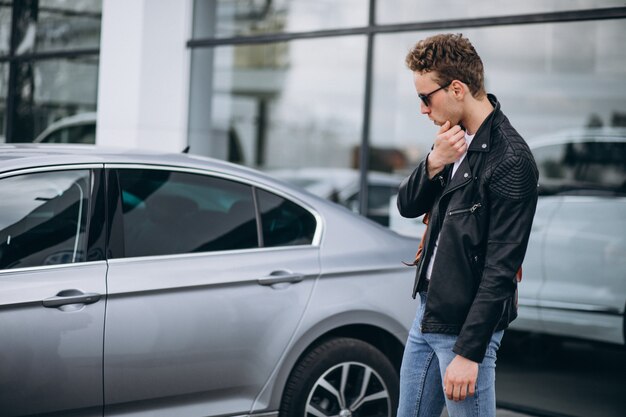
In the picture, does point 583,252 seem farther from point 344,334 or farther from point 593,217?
point 344,334

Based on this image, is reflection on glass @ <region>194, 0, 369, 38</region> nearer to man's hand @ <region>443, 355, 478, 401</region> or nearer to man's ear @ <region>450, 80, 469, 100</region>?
man's ear @ <region>450, 80, 469, 100</region>

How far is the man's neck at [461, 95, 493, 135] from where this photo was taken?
2.72 meters

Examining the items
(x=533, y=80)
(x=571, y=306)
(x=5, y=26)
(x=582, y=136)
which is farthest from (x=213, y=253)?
(x=5, y=26)

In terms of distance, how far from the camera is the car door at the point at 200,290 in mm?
3699

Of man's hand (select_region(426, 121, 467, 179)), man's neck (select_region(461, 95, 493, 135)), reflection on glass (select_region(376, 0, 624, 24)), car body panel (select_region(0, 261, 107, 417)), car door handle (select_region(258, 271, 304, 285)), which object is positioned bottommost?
car body panel (select_region(0, 261, 107, 417))

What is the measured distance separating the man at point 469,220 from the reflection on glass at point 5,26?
8451 millimetres

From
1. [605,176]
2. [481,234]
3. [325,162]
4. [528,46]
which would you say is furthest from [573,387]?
[481,234]

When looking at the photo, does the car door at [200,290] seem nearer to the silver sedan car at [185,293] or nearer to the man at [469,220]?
the silver sedan car at [185,293]

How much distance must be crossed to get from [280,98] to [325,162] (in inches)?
37.7

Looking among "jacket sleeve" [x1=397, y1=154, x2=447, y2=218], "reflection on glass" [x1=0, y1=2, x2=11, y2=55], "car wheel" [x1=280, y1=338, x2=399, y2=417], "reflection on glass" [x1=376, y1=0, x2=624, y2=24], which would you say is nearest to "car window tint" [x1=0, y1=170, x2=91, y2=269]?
"car wheel" [x1=280, y1=338, x2=399, y2=417]

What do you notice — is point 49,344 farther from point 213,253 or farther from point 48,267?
point 213,253

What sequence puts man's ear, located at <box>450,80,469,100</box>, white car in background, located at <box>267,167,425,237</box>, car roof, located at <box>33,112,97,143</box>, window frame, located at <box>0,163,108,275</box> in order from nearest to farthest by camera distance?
man's ear, located at <box>450,80,469,100</box>
window frame, located at <box>0,163,108,275</box>
white car in background, located at <box>267,167,425,237</box>
car roof, located at <box>33,112,97,143</box>

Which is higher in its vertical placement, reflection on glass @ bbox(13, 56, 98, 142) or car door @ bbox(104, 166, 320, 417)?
reflection on glass @ bbox(13, 56, 98, 142)

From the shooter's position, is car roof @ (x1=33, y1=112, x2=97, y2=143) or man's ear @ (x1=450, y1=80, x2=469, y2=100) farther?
car roof @ (x1=33, y1=112, x2=97, y2=143)
